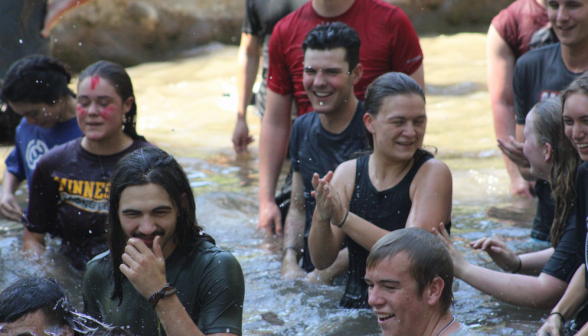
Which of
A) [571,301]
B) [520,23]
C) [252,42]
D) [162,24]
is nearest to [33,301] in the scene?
[571,301]

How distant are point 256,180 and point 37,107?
264 cm

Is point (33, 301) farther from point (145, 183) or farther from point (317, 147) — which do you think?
point (317, 147)

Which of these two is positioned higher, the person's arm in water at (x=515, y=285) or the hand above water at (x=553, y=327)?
the person's arm in water at (x=515, y=285)

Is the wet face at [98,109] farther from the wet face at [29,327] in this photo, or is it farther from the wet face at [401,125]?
the wet face at [29,327]

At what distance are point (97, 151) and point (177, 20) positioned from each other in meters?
9.74

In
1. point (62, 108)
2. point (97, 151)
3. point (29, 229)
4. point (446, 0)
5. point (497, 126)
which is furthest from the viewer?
point (446, 0)

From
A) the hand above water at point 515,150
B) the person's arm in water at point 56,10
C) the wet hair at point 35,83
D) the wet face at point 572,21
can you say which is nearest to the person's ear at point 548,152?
the hand above water at point 515,150

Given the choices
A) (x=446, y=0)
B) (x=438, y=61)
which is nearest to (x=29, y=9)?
(x=438, y=61)

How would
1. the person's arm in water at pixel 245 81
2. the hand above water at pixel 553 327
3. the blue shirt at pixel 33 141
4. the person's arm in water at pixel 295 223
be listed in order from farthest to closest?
1. the person's arm in water at pixel 245 81
2. the blue shirt at pixel 33 141
3. the person's arm in water at pixel 295 223
4. the hand above water at pixel 553 327

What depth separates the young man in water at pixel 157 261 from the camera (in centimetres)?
238

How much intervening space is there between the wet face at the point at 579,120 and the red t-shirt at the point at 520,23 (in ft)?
7.37

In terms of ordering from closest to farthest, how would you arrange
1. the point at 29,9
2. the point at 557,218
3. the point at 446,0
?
the point at 557,218 → the point at 29,9 → the point at 446,0

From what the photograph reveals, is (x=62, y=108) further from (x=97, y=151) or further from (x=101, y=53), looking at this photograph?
(x=101, y=53)

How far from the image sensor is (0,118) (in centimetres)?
734
